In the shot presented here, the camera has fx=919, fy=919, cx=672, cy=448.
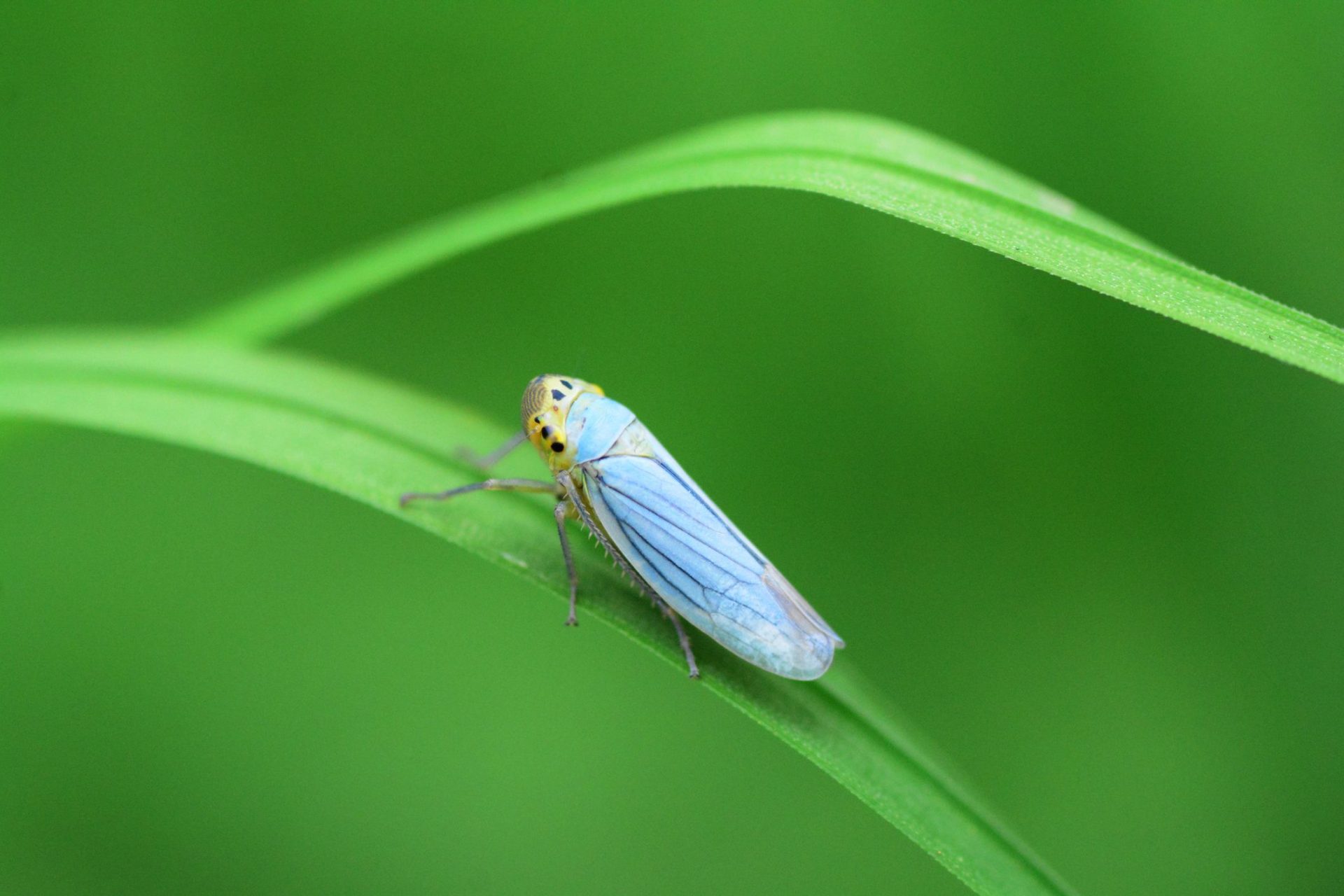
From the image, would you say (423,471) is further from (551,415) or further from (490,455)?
(551,415)

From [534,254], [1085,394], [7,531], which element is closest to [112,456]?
[7,531]

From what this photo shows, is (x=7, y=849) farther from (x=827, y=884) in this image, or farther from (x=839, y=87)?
(x=839, y=87)

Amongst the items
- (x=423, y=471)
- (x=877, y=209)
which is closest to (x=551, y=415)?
(x=423, y=471)

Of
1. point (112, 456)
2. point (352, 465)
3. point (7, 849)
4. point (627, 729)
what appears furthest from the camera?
point (112, 456)

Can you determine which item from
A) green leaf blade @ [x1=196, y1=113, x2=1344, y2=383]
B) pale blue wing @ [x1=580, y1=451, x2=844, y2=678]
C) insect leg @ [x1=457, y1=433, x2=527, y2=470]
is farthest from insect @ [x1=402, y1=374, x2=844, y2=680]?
green leaf blade @ [x1=196, y1=113, x2=1344, y2=383]

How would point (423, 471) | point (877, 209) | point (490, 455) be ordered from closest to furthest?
point (877, 209), point (423, 471), point (490, 455)

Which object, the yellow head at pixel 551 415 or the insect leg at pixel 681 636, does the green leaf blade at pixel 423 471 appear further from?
the yellow head at pixel 551 415
